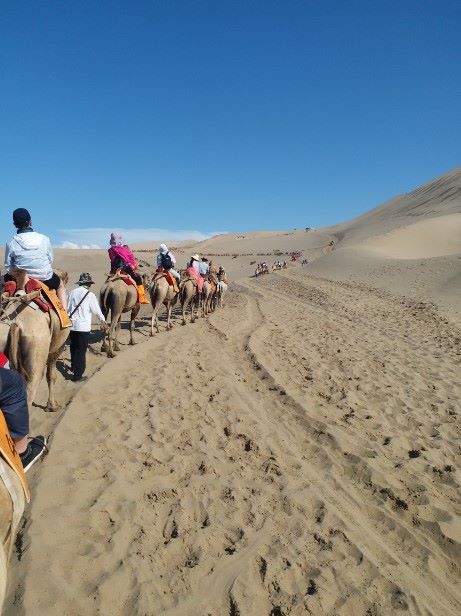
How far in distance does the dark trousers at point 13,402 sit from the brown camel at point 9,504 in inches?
27.2

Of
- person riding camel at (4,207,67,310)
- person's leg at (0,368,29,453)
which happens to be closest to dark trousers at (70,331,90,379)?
person riding camel at (4,207,67,310)

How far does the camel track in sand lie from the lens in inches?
125

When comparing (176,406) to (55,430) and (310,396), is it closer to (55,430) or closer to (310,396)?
(55,430)

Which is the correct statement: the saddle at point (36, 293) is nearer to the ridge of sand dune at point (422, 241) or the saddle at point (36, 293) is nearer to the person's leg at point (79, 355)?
the person's leg at point (79, 355)

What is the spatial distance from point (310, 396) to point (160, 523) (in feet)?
13.3

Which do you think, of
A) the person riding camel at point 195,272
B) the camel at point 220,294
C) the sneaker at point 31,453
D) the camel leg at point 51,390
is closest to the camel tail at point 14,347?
the sneaker at point 31,453

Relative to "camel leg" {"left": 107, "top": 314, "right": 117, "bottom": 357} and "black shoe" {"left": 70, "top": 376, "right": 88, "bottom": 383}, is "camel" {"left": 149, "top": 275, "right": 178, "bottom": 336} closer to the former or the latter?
"camel leg" {"left": 107, "top": 314, "right": 117, "bottom": 357}

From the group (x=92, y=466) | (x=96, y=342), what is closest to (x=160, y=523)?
(x=92, y=466)

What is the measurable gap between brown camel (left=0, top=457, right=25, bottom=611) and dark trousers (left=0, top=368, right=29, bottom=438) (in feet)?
2.27

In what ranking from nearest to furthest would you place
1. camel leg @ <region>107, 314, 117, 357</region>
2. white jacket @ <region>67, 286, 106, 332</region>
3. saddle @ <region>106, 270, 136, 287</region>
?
1. white jacket @ <region>67, 286, 106, 332</region>
2. camel leg @ <region>107, 314, 117, 357</region>
3. saddle @ <region>106, 270, 136, 287</region>

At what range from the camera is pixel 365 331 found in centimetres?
1382

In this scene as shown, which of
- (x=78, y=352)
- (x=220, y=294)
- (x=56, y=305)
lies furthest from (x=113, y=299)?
(x=220, y=294)

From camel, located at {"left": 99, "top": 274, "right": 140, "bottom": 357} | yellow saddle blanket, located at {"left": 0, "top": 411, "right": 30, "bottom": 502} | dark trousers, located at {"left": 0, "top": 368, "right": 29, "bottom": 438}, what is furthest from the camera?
camel, located at {"left": 99, "top": 274, "right": 140, "bottom": 357}

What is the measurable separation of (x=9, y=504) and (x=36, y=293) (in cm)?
310
